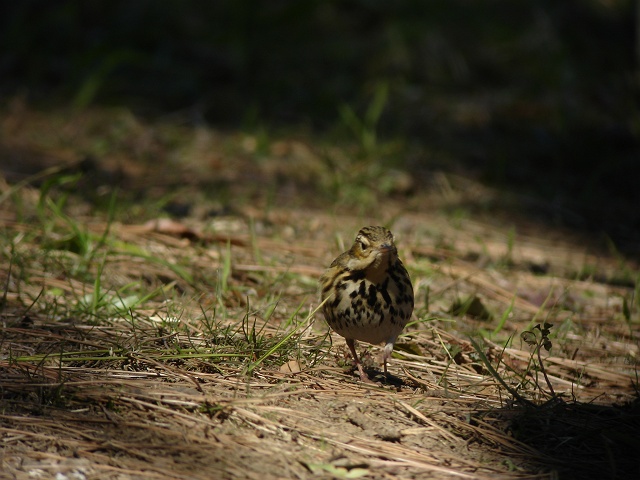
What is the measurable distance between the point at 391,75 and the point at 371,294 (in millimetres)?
5812

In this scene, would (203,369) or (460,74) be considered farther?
(460,74)

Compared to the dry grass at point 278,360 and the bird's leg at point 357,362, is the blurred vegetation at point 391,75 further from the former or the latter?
the bird's leg at point 357,362

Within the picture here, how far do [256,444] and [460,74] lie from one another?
684cm

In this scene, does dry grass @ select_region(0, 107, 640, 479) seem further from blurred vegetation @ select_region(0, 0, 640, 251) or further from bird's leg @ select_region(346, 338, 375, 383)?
blurred vegetation @ select_region(0, 0, 640, 251)

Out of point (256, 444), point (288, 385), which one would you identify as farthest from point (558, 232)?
point (256, 444)

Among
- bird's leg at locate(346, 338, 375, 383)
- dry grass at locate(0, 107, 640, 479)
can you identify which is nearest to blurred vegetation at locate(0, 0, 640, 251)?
dry grass at locate(0, 107, 640, 479)

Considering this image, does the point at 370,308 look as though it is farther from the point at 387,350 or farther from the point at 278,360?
the point at 278,360

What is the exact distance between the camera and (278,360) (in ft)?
11.7

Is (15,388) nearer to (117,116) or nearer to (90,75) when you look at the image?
(117,116)

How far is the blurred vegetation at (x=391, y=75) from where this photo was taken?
7.67m

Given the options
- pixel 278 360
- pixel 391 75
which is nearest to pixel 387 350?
pixel 278 360

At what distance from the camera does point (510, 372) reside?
4000 millimetres

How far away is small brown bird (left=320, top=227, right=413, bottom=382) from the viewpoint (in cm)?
345

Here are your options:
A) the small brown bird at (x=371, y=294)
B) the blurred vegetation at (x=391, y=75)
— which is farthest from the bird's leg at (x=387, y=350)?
the blurred vegetation at (x=391, y=75)
